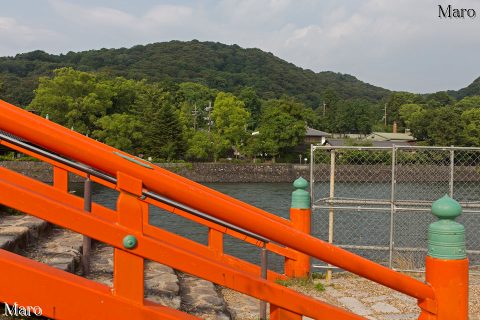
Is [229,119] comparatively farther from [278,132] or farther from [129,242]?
[129,242]

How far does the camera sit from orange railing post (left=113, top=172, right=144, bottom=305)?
2.10 metres

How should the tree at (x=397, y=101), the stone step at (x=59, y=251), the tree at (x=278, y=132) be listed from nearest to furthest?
the stone step at (x=59, y=251), the tree at (x=278, y=132), the tree at (x=397, y=101)

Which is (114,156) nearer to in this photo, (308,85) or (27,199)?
(27,199)

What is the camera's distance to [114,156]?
6.91ft

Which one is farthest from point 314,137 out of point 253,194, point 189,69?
point 189,69

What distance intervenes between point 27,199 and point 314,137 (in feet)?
224

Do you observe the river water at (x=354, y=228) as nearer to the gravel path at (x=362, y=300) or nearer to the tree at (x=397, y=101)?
the gravel path at (x=362, y=300)

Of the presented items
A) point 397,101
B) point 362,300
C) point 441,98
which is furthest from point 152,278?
point 441,98

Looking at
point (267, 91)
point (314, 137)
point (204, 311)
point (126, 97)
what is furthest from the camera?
point (267, 91)

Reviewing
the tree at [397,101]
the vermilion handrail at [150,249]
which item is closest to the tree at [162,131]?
the vermilion handrail at [150,249]

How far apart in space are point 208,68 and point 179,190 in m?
138

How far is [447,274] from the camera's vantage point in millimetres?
2553

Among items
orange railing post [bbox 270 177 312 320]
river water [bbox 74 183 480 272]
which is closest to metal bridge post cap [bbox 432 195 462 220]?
orange railing post [bbox 270 177 312 320]

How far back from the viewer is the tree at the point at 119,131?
4772 cm
